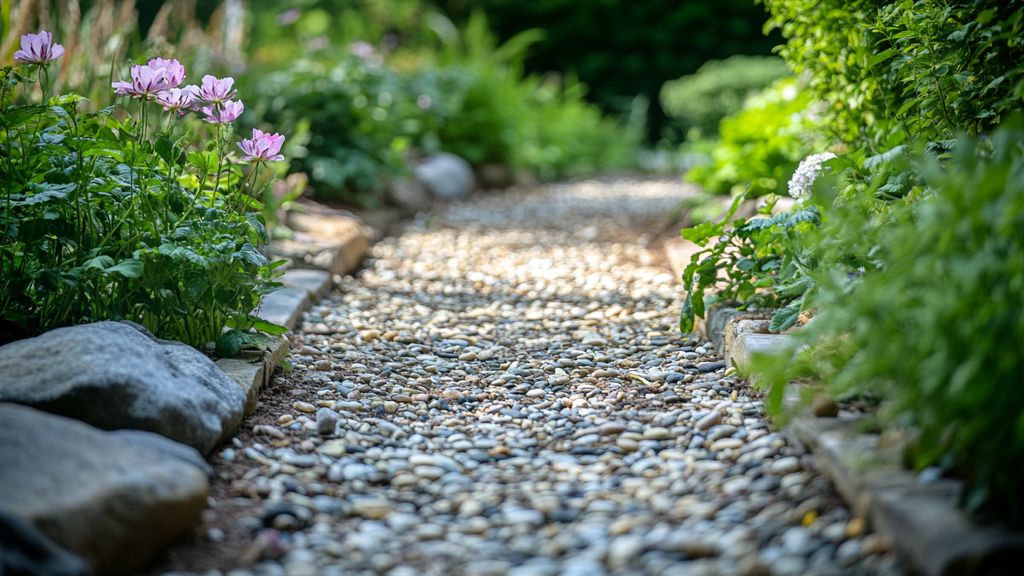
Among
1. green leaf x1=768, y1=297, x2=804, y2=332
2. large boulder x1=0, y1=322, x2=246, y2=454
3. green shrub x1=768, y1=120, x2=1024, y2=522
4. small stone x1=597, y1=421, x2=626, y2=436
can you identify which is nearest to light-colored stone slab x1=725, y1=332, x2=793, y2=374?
green leaf x1=768, y1=297, x2=804, y2=332

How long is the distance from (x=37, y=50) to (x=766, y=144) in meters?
2.92

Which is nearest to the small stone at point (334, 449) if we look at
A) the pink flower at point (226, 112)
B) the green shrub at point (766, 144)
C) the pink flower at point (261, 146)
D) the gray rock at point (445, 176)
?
the pink flower at point (261, 146)

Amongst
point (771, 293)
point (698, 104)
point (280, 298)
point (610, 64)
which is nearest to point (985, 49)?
point (771, 293)

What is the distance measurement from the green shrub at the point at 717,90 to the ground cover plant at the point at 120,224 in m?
7.08

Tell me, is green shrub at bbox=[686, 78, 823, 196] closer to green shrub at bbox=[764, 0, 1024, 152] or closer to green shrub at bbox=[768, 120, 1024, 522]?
green shrub at bbox=[764, 0, 1024, 152]

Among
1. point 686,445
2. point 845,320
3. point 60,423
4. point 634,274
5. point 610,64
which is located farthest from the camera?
point 610,64

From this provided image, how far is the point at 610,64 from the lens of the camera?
11.9 m

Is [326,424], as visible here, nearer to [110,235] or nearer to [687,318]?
[110,235]

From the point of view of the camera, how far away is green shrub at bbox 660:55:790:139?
30.0 ft

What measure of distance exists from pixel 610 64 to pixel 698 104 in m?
2.66

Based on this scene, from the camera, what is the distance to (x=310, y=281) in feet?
11.7

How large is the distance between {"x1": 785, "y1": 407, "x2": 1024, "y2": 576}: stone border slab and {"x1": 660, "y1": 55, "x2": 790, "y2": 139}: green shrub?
7.41 meters

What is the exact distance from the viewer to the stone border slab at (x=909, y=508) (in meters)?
1.40

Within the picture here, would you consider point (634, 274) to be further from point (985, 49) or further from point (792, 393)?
point (792, 393)
